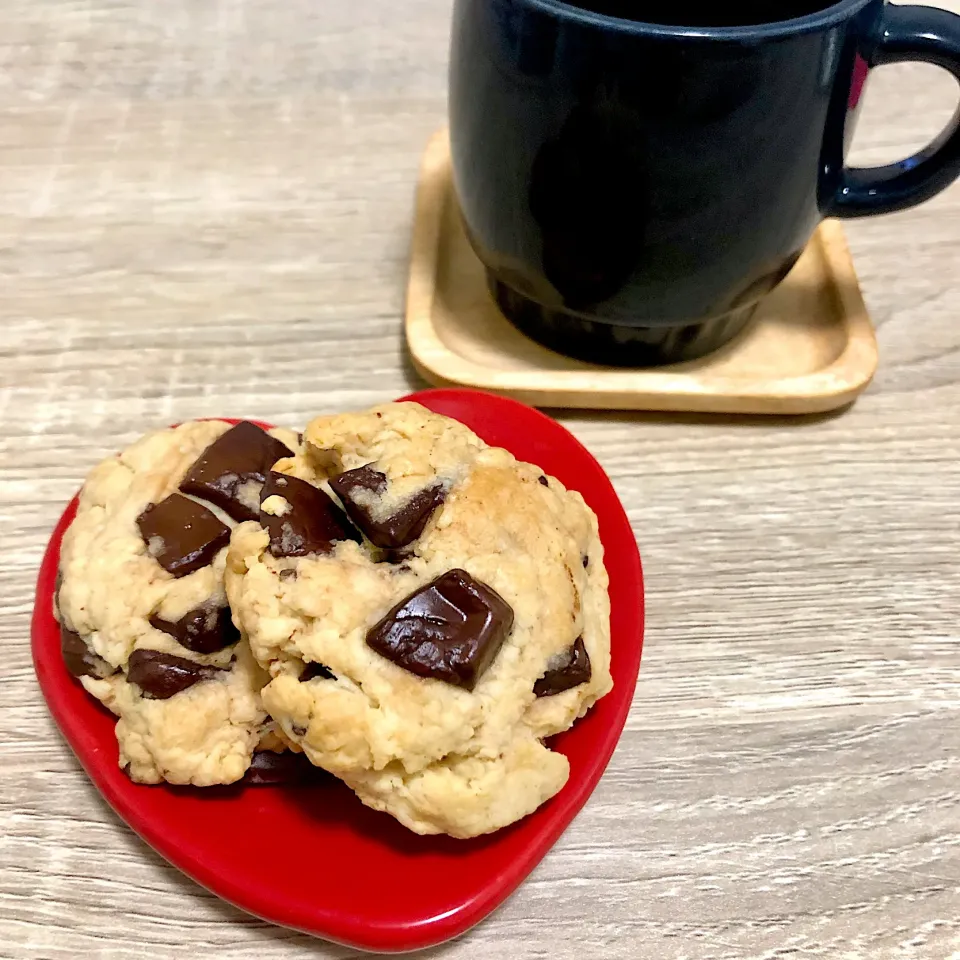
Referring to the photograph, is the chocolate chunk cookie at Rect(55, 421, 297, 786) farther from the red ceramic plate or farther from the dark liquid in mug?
the dark liquid in mug

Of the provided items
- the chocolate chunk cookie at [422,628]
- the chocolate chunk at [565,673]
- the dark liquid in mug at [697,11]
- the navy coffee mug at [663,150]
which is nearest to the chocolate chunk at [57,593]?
the chocolate chunk cookie at [422,628]

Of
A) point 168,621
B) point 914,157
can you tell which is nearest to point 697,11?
point 914,157

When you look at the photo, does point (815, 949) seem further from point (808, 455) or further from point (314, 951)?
point (808, 455)

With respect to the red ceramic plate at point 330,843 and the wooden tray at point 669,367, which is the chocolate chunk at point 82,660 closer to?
the red ceramic plate at point 330,843

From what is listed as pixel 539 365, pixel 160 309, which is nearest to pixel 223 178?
pixel 160 309

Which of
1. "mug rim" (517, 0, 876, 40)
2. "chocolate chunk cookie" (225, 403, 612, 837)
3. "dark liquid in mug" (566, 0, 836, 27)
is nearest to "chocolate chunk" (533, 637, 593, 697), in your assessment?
"chocolate chunk cookie" (225, 403, 612, 837)

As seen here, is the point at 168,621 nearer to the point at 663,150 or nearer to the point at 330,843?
the point at 330,843
